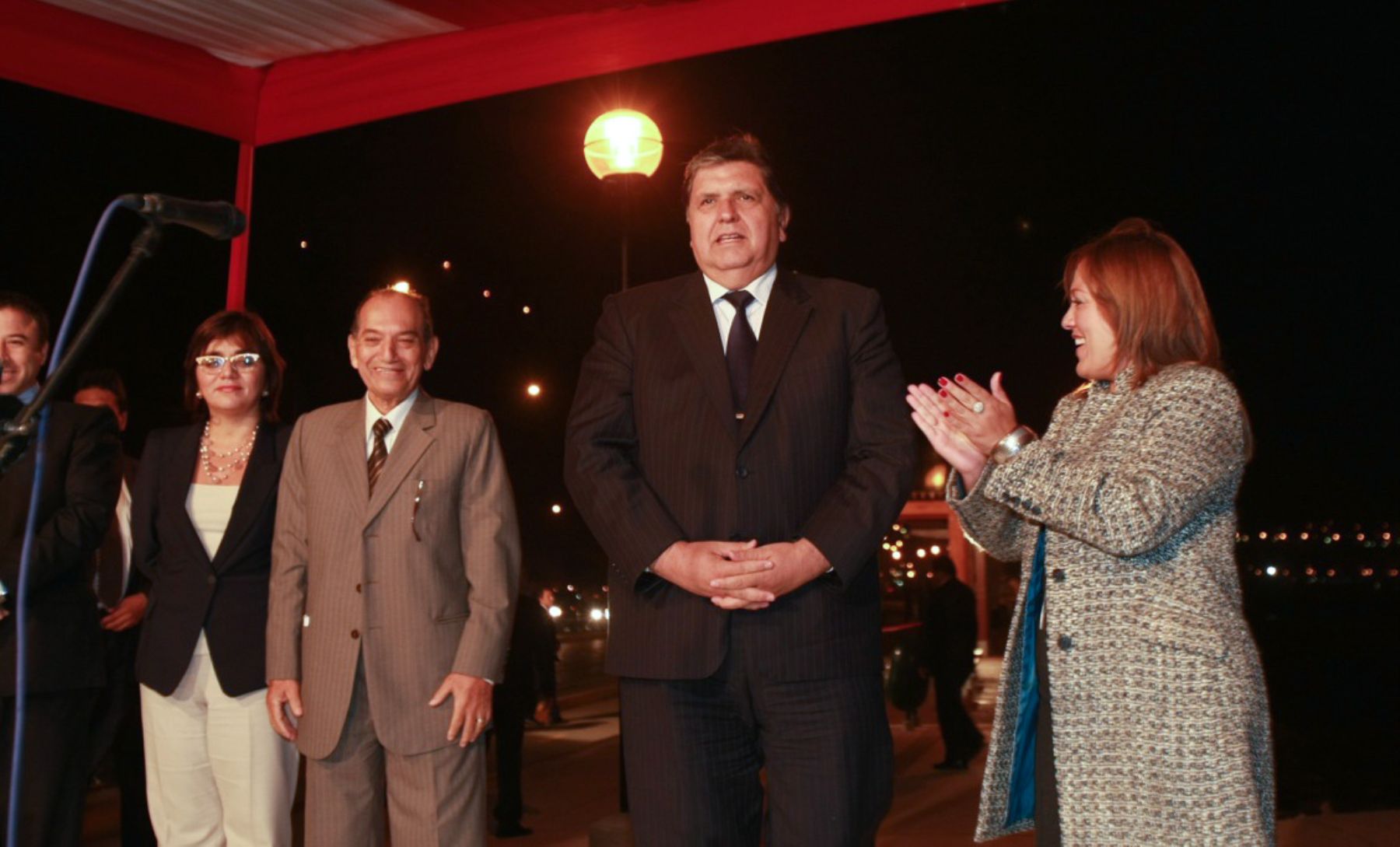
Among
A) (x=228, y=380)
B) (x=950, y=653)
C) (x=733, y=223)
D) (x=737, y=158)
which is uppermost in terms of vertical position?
(x=737, y=158)

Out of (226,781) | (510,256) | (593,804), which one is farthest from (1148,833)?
(510,256)

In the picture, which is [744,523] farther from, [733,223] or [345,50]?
[345,50]

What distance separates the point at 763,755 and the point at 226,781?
1.58 meters

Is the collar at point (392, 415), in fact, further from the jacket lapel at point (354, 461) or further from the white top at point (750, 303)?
the white top at point (750, 303)

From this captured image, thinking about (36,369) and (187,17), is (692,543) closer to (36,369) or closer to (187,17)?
(36,369)

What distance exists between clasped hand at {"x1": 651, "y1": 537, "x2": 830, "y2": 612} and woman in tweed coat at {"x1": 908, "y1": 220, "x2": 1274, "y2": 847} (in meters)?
0.35

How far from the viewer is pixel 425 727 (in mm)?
3037

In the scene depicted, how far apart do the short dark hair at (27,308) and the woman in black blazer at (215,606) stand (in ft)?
1.26

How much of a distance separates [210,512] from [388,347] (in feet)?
2.40

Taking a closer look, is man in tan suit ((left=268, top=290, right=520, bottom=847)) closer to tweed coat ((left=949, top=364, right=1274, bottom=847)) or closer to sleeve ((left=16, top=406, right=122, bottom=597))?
sleeve ((left=16, top=406, right=122, bottom=597))

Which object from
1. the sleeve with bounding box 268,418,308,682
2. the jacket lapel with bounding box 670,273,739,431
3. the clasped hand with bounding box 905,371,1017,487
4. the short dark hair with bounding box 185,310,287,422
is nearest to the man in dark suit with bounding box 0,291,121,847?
the short dark hair with bounding box 185,310,287,422

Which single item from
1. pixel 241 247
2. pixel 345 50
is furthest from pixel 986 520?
pixel 241 247

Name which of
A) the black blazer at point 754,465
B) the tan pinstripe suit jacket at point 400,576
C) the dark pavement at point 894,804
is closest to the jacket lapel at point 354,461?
the tan pinstripe suit jacket at point 400,576

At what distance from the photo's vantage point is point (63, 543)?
127 inches
